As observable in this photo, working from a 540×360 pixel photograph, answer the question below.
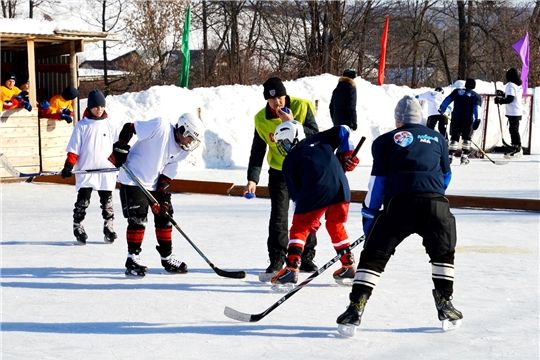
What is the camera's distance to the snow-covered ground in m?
3.73

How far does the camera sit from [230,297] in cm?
479

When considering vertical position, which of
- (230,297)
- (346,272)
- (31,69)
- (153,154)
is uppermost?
(31,69)

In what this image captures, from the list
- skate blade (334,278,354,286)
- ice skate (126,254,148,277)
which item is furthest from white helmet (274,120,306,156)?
ice skate (126,254,148,277)

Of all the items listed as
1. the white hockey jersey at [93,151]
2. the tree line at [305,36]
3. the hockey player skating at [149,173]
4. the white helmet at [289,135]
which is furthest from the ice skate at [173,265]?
the tree line at [305,36]

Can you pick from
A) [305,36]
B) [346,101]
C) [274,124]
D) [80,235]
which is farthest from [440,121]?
[305,36]

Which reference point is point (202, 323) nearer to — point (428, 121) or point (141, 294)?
point (141, 294)

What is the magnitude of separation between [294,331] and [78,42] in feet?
29.7

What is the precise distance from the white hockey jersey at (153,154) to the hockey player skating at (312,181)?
0.87 m

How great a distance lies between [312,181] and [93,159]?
269 cm

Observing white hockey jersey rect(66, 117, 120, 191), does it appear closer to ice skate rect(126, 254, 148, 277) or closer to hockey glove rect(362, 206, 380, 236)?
ice skate rect(126, 254, 148, 277)

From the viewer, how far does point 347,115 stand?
1058 cm

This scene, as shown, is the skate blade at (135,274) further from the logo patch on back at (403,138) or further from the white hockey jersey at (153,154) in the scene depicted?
the logo patch on back at (403,138)

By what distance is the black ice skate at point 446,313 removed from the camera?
3924mm

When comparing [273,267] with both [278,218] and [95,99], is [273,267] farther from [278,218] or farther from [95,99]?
[95,99]
